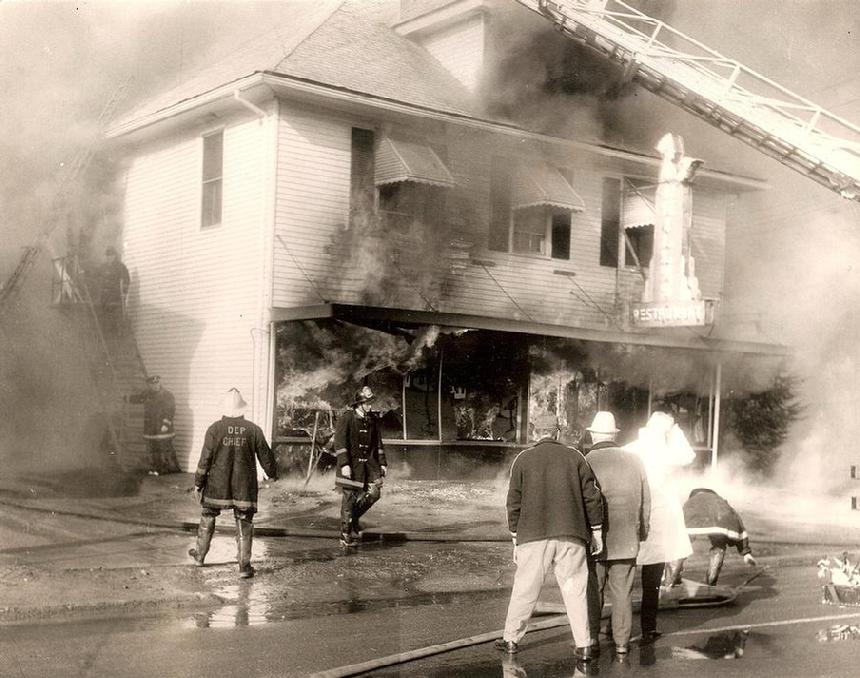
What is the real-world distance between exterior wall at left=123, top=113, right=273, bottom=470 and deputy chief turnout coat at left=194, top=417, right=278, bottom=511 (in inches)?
275

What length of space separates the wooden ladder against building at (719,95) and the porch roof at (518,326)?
13.0 feet

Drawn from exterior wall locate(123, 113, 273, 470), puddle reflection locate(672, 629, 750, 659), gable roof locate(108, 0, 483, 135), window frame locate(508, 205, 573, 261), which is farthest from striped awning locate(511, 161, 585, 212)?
puddle reflection locate(672, 629, 750, 659)

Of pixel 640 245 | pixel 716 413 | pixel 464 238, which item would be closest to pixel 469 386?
pixel 464 238

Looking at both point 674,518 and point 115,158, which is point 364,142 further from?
point 674,518

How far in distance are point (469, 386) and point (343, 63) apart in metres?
6.20

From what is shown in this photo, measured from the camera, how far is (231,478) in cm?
904

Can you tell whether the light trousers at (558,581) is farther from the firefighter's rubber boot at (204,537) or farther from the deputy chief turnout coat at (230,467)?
the firefighter's rubber boot at (204,537)

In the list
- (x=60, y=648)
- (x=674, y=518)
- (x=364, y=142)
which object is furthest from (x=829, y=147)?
(x=60, y=648)

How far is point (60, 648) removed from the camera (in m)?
6.22

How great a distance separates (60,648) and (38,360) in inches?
587

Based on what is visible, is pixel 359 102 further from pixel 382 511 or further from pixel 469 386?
pixel 382 511

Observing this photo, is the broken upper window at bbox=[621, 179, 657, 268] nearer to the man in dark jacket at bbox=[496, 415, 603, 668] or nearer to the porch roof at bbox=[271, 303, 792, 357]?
the porch roof at bbox=[271, 303, 792, 357]

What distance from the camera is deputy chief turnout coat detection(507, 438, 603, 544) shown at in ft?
21.0

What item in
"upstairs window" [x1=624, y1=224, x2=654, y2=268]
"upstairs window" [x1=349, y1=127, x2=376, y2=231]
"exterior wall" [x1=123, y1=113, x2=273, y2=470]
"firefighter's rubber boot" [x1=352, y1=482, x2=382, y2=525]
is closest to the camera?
"firefighter's rubber boot" [x1=352, y1=482, x2=382, y2=525]
